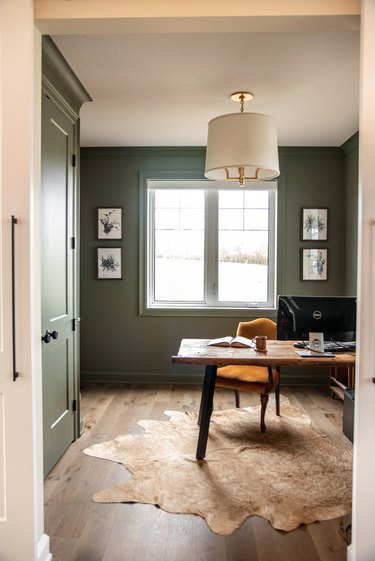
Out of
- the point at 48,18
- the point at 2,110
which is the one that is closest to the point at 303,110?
the point at 48,18

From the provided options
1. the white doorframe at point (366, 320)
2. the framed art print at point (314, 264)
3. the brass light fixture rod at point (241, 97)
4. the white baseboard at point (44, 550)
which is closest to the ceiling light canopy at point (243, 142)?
the brass light fixture rod at point (241, 97)

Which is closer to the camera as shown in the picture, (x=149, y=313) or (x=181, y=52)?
(x=181, y=52)

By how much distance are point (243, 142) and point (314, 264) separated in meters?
2.42

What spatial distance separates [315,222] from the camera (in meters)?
5.07

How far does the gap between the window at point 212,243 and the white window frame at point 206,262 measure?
0.4 inches

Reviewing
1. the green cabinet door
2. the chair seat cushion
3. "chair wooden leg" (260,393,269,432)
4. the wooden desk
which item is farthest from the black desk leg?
the green cabinet door

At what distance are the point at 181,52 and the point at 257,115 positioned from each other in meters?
0.64

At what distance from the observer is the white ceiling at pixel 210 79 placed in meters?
2.71

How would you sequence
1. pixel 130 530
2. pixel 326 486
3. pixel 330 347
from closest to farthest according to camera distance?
pixel 130 530 → pixel 326 486 → pixel 330 347

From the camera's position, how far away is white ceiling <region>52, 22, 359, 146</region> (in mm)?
2715

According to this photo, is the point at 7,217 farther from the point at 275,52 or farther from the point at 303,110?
the point at 303,110

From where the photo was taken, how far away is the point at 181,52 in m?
2.83

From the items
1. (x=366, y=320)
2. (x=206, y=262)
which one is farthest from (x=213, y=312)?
(x=366, y=320)

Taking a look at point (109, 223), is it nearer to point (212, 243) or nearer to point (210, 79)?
point (212, 243)
